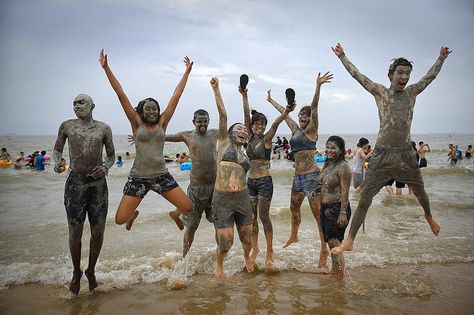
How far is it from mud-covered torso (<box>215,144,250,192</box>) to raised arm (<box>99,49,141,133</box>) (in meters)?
1.48

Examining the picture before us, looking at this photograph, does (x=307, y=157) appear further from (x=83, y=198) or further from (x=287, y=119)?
(x=83, y=198)

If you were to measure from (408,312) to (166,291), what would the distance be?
11.6ft

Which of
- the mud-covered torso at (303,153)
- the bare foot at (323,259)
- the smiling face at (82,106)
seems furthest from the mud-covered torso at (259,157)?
the smiling face at (82,106)

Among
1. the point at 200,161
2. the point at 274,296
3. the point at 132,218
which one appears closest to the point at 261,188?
the point at 200,161

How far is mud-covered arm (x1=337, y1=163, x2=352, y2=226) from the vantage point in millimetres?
4941

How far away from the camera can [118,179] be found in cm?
2095

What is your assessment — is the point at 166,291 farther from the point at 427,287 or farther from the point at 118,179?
the point at 118,179

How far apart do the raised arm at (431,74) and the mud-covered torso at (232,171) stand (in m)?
2.81

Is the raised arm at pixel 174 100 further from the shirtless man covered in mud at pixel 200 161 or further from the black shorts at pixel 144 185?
the black shorts at pixel 144 185

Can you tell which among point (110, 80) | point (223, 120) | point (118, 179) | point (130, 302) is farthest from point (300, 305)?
point (118, 179)

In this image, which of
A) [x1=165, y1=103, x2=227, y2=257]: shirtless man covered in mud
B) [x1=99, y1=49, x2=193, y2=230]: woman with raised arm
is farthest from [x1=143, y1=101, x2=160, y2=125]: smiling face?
[x1=165, y1=103, x2=227, y2=257]: shirtless man covered in mud

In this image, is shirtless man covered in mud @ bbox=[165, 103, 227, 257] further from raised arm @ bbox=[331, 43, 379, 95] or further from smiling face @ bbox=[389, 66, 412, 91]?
smiling face @ bbox=[389, 66, 412, 91]

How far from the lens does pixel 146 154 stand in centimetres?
505

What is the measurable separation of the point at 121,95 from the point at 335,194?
3.65 meters
